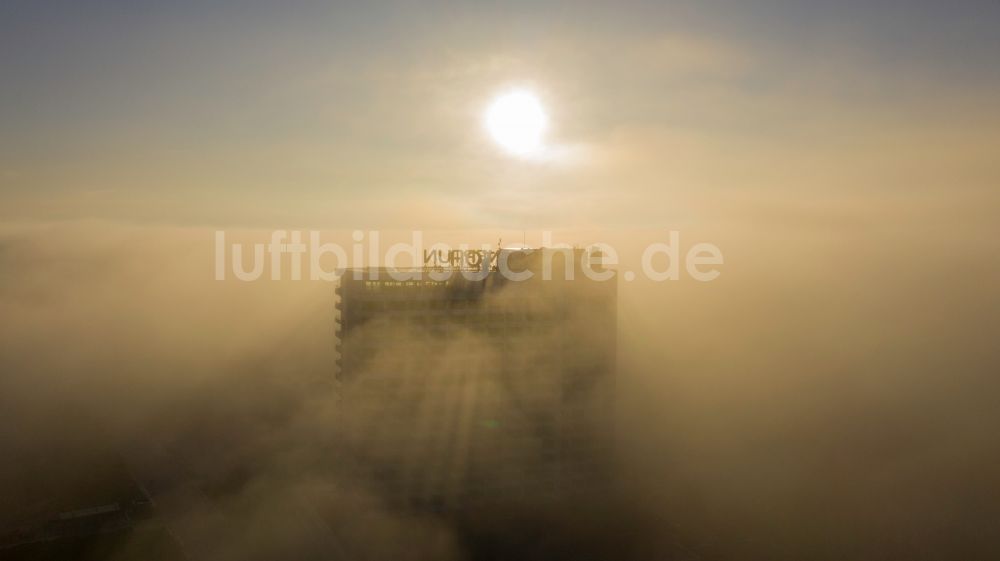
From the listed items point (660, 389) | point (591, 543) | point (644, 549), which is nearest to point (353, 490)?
point (591, 543)

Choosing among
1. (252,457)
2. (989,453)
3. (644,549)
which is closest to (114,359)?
(252,457)

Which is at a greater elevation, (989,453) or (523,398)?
(523,398)

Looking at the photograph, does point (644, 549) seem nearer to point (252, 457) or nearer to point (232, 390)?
point (252, 457)

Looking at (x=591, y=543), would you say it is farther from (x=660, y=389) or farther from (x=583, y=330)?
(x=660, y=389)

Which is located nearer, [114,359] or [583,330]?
[583,330]

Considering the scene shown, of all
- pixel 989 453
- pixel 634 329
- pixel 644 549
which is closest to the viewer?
pixel 644 549

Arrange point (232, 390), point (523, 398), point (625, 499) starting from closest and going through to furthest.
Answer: point (523, 398), point (625, 499), point (232, 390)

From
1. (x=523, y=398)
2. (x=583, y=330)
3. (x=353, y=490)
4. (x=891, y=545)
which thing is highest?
(x=583, y=330)
